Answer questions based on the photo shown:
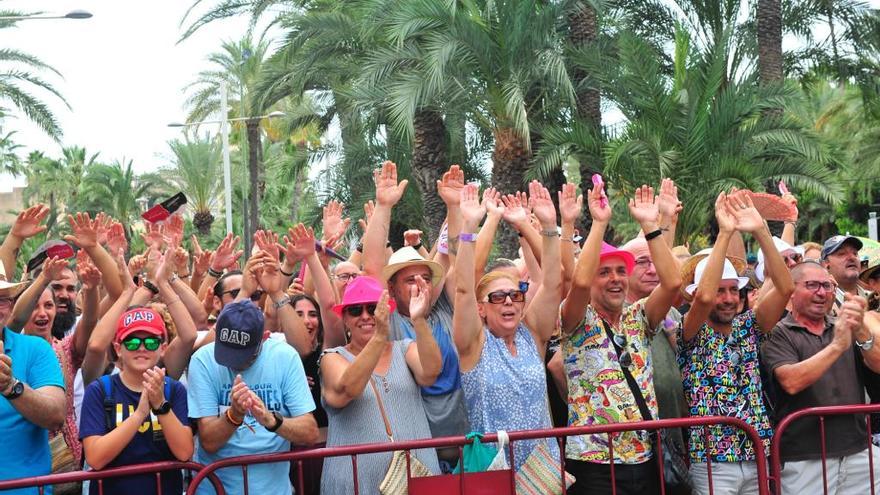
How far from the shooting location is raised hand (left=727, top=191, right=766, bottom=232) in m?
5.86

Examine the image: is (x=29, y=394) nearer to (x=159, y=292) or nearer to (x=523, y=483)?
(x=159, y=292)

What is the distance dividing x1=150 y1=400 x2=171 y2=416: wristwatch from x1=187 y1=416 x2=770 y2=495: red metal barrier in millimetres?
314

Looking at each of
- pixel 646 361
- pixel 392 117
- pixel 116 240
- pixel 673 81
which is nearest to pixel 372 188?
pixel 392 117

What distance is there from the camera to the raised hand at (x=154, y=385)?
15.2 feet

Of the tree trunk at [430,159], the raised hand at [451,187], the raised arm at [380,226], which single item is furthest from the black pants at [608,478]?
the tree trunk at [430,159]

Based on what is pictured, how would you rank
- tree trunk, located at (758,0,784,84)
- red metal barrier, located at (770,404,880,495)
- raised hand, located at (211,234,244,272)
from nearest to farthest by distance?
red metal barrier, located at (770,404,880,495)
raised hand, located at (211,234,244,272)
tree trunk, located at (758,0,784,84)

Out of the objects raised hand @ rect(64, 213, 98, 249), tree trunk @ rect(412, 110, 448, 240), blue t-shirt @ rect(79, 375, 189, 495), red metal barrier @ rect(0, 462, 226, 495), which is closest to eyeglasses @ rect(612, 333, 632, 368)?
red metal barrier @ rect(0, 462, 226, 495)

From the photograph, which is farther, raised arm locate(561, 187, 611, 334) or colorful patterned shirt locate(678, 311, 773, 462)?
colorful patterned shirt locate(678, 311, 773, 462)

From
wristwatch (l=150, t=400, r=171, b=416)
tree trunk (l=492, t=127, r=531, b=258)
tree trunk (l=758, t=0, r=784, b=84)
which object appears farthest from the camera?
tree trunk (l=758, t=0, r=784, b=84)

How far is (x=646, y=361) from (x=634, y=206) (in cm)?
91

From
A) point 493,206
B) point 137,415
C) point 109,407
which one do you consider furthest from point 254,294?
point 137,415

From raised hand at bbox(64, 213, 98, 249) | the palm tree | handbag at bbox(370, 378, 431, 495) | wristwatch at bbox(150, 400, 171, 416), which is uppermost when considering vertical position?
→ the palm tree

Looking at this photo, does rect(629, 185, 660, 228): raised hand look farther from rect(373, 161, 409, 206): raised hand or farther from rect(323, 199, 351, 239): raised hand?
rect(323, 199, 351, 239): raised hand

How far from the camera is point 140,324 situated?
5.02 meters
